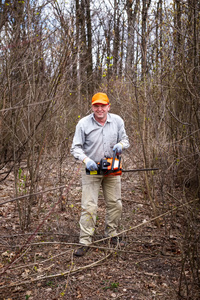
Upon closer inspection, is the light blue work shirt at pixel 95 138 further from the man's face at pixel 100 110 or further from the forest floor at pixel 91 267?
the forest floor at pixel 91 267

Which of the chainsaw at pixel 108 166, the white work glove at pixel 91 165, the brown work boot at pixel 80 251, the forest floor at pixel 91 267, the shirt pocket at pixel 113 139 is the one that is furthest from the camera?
the shirt pocket at pixel 113 139

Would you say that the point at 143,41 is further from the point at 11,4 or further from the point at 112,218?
the point at 112,218

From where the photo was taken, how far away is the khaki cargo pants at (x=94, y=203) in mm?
3877

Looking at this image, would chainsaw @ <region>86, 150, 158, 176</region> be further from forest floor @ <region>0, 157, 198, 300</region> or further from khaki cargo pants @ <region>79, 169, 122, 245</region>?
forest floor @ <region>0, 157, 198, 300</region>

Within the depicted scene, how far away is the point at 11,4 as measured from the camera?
476 cm

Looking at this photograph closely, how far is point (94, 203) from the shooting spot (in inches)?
154

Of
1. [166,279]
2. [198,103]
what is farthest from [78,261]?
[198,103]

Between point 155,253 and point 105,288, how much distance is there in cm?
100

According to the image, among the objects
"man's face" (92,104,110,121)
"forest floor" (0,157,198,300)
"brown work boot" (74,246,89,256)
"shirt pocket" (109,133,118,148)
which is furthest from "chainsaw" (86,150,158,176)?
"brown work boot" (74,246,89,256)

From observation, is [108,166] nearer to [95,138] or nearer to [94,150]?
[94,150]

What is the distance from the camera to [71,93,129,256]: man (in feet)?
12.7

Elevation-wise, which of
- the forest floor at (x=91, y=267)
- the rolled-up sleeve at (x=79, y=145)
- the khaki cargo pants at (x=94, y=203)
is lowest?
the forest floor at (x=91, y=267)

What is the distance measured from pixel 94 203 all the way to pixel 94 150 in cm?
72

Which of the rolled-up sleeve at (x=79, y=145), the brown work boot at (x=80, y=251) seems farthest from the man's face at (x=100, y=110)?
the brown work boot at (x=80, y=251)
